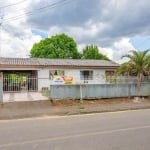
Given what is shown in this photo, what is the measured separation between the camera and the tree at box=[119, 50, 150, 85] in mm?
21984

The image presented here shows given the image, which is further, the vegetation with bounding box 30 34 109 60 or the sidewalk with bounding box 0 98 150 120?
the vegetation with bounding box 30 34 109 60

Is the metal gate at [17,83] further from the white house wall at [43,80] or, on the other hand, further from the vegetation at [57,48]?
the vegetation at [57,48]

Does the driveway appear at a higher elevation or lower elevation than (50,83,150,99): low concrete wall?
lower

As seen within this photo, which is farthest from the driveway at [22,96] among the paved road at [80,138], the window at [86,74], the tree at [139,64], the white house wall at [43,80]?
the window at [86,74]

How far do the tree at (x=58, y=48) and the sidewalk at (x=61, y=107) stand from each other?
38.6 m

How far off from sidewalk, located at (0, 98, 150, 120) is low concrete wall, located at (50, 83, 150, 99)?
406 mm

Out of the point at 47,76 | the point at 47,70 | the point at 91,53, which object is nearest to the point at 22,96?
the point at 47,76

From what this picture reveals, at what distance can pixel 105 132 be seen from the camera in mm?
9750

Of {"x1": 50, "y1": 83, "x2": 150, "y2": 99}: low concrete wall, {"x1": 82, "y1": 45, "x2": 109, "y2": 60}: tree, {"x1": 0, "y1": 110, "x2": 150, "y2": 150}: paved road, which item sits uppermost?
{"x1": 82, "y1": 45, "x2": 109, "y2": 60}: tree

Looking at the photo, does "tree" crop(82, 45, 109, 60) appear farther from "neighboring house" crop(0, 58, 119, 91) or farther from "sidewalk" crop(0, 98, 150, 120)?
"sidewalk" crop(0, 98, 150, 120)

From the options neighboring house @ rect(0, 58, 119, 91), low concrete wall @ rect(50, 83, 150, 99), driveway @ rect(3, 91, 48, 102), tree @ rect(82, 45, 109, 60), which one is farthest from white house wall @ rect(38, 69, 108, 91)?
tree @ rect(82, 45, 109, 60)

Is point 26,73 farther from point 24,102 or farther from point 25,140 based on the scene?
point 25,140

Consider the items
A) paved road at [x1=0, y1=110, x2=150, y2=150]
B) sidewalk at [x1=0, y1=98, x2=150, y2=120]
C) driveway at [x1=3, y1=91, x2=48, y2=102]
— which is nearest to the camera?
paved road at [x1=0, y1=110, x2=150, y2=150]

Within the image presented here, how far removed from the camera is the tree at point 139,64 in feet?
72.1
